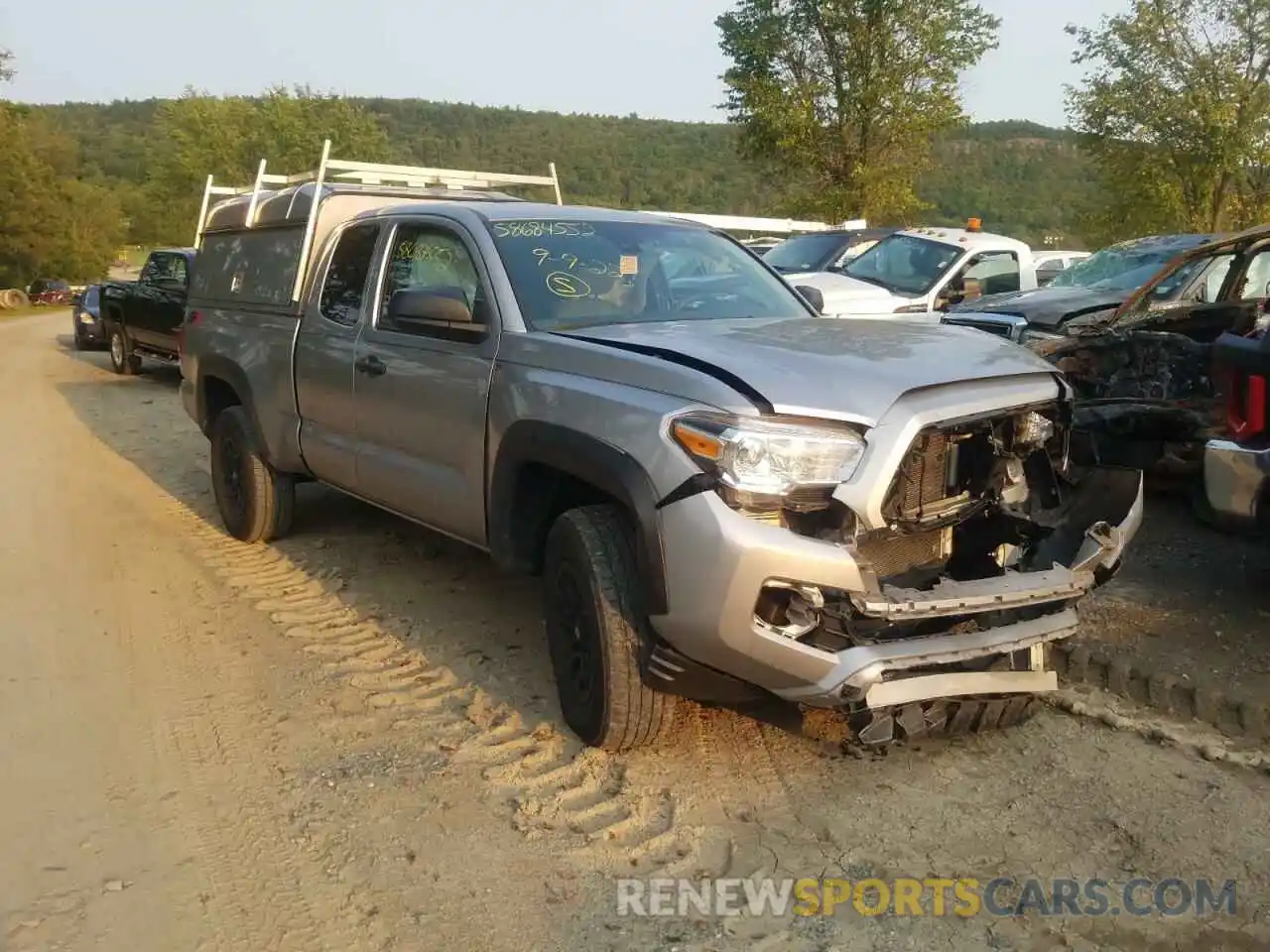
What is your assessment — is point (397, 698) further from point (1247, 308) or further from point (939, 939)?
point (1247, 308)

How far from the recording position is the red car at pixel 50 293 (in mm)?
46281

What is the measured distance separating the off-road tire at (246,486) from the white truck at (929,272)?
480 centimetres

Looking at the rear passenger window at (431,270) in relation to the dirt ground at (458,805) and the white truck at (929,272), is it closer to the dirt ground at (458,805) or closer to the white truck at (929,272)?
the dirt ground at (458,805)

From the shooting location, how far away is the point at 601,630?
12.1ft

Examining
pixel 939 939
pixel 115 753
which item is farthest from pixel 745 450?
pixel 115 753

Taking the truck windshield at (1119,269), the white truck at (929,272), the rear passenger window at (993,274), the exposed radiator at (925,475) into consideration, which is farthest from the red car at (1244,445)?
the rear passenger window at (993,274)

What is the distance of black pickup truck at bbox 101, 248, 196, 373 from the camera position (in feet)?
48.0

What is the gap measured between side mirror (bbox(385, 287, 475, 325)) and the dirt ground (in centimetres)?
151

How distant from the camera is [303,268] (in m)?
6.03

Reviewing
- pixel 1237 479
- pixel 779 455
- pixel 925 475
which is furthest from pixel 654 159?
pixel 779 455

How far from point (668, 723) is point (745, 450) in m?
1.10

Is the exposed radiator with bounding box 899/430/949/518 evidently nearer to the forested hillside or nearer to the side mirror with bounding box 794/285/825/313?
the side mirror with bounding box 794/285/825/313

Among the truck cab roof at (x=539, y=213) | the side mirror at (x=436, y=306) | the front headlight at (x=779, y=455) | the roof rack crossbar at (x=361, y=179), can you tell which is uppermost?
the roof rack crossbar at (x=361, y=179)

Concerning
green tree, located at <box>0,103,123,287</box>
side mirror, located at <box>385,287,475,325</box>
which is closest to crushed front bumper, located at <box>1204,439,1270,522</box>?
side mirror, located at <box>385,287,475,325</box>
